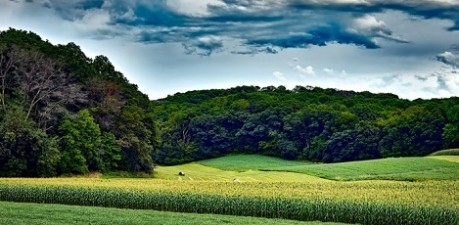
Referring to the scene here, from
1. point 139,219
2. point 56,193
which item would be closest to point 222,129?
point 56,193

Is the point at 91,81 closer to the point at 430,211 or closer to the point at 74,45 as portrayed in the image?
the point at 74,45

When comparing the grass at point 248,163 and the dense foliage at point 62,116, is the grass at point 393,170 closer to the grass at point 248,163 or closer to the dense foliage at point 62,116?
the grass at point 248,163

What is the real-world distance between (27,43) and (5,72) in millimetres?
7768

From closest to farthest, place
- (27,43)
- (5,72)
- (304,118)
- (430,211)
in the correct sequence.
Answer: (430,211)
(5,72)
(27,43)
(304,118)

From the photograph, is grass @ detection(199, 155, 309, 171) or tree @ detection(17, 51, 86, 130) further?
grass @ detection(199, 155, 309, 171)

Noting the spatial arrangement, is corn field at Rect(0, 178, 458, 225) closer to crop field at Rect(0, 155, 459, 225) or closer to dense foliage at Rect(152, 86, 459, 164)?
crop field at Rect(0, 155, 459, 225)

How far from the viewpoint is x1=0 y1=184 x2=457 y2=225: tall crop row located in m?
30.2

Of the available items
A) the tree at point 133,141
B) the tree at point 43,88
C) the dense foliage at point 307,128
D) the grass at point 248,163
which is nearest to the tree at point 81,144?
the tree at point 43,88

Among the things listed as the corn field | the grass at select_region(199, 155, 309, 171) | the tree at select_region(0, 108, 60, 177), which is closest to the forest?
the tree at select_region(0, 108, 60, 177)

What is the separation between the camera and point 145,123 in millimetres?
79938

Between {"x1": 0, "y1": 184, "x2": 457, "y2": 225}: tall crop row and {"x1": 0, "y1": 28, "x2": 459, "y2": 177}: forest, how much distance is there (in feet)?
75.0

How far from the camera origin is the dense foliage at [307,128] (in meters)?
106

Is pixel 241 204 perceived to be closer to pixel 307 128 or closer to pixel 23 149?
pixel 23 149

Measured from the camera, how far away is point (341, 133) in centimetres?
11200
